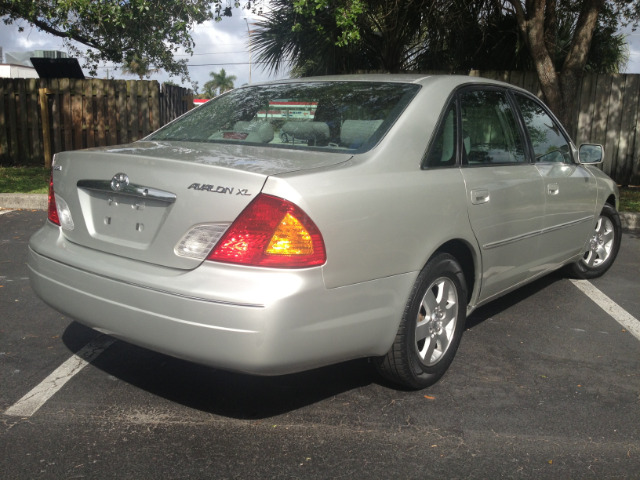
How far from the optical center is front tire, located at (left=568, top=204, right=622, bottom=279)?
18.8ft

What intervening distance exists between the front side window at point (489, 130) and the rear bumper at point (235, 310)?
44.0 inches

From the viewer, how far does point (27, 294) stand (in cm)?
497

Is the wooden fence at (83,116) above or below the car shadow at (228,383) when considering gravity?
above

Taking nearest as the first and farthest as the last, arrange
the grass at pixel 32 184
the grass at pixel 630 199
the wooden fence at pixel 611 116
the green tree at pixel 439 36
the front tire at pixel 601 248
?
A: the front tire at pixel 601 248
the grass at pixel 630 199
the grass at pixel 32 184
the green tree at pixel 439 36
the wooden fence at pixel 611 116

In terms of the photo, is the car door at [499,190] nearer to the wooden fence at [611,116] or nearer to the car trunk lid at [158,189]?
the car trunk lid at [158,189]

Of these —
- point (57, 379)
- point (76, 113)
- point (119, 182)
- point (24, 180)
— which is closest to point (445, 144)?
point (119, 182)

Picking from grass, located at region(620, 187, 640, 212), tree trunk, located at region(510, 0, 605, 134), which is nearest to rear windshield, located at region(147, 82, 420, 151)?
grass, located at region(620, 187, 640, 212)

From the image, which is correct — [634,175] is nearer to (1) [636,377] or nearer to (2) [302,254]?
(1) [636,377]

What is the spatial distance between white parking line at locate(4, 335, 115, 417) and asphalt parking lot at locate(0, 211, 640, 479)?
10 mm

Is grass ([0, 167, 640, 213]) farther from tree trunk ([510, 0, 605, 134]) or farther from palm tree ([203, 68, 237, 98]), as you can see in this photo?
palm tree ([203, 68, 237, 98])

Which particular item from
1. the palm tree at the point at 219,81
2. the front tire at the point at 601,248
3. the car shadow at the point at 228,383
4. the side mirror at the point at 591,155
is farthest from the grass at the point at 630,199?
the palm tree at the point at 219,81

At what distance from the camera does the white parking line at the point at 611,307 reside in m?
4.61

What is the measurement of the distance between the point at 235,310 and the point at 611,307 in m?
3.55

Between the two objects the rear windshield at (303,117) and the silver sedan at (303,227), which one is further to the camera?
the rear windshield at (303,117)
